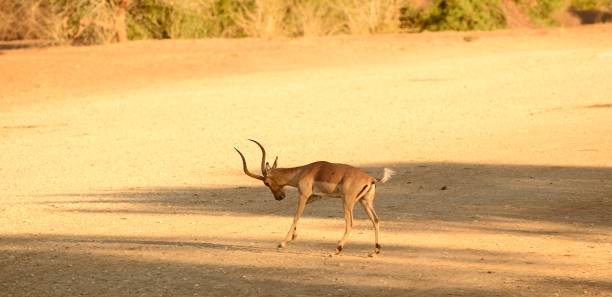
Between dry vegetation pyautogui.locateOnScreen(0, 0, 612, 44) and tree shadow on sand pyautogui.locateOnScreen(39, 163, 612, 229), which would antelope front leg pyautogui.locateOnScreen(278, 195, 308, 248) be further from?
dry vegetation pyautogui.locateOnScreen(0, 0, 612, 44)

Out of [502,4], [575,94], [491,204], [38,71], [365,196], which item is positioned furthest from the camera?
[502,4]

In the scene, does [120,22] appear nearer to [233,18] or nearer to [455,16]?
[233,18]

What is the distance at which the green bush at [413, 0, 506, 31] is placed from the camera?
149 ft

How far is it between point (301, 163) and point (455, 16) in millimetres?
28290

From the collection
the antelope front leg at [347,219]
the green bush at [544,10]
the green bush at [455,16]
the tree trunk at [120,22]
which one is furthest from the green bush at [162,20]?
the antelope front leg at [347,219]

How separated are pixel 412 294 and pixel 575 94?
17.1 m

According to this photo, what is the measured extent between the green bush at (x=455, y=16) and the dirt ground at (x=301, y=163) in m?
8.06

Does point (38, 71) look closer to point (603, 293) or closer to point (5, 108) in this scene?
point (5, 108)

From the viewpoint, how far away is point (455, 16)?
149ft

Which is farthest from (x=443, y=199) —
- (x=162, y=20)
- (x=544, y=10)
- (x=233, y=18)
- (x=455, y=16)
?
(x=544, y=10)

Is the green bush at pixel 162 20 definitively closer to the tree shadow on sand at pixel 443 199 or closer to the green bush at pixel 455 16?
the green bush at pixel 455 16

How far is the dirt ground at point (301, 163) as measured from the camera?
1070cm

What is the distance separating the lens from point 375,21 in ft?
139

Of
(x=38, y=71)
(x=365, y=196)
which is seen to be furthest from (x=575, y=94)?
(x=365, y=196)
